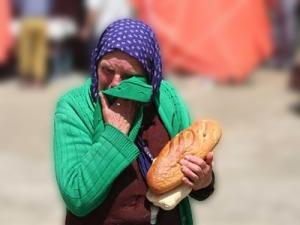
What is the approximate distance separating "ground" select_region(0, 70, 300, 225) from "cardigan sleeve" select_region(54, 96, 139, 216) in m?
3.62

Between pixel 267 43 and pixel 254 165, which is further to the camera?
pixel 267 43

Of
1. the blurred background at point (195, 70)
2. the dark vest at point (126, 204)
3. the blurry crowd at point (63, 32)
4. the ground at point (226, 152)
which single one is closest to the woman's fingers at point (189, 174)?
the dark vest at point (126, 204)

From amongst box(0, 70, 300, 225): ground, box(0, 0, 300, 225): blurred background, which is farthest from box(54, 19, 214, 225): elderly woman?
box(0, 0, 300, 225): blurred background

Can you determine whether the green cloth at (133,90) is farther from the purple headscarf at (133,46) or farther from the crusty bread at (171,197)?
the crusty bread at (171,197)

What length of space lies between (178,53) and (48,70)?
1669 millimetres

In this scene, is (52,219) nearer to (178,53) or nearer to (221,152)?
(221,152)

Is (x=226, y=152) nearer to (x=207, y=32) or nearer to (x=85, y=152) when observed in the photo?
(x=207, y=32)

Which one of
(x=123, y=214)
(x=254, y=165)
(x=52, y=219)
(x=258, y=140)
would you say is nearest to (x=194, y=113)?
(x=258, y=140)

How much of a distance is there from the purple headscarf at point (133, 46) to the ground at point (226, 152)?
11.8ft

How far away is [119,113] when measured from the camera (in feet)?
10.1

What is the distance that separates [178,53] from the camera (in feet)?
36.7

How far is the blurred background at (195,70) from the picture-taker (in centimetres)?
818

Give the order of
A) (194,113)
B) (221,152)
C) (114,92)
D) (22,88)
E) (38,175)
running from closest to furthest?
(114,92), (38,175), (221,152), (194,113), (22,88)

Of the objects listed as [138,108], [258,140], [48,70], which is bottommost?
[48,70]
